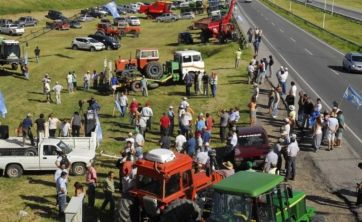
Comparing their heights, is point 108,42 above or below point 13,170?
above

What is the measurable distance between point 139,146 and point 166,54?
33.3 metres

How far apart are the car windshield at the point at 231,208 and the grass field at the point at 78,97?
616cm

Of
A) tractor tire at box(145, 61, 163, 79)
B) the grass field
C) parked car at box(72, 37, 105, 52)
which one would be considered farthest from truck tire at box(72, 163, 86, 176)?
parked car at box(72, 37, 105, 52)

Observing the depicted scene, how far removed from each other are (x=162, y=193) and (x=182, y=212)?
761 mm

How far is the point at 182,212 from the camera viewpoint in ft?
44.8

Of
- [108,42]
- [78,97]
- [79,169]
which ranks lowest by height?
[78,97]

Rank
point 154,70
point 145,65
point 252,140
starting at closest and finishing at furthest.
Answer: point 252,140, point 154,70, point 145,65

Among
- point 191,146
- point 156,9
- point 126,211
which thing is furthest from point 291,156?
point 156,9

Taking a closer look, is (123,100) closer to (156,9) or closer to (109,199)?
(109,199)

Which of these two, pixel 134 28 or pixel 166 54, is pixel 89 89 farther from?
pixel 134 28

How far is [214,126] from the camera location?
27906 millimetres

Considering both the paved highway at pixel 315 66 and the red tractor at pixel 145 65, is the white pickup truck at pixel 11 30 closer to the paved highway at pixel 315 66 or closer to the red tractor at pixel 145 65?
the paved highway at pixel 315 66

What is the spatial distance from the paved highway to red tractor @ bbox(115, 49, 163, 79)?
9862 millimetres

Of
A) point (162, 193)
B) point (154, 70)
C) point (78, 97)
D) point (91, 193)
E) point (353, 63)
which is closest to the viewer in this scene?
point (162, 193)
